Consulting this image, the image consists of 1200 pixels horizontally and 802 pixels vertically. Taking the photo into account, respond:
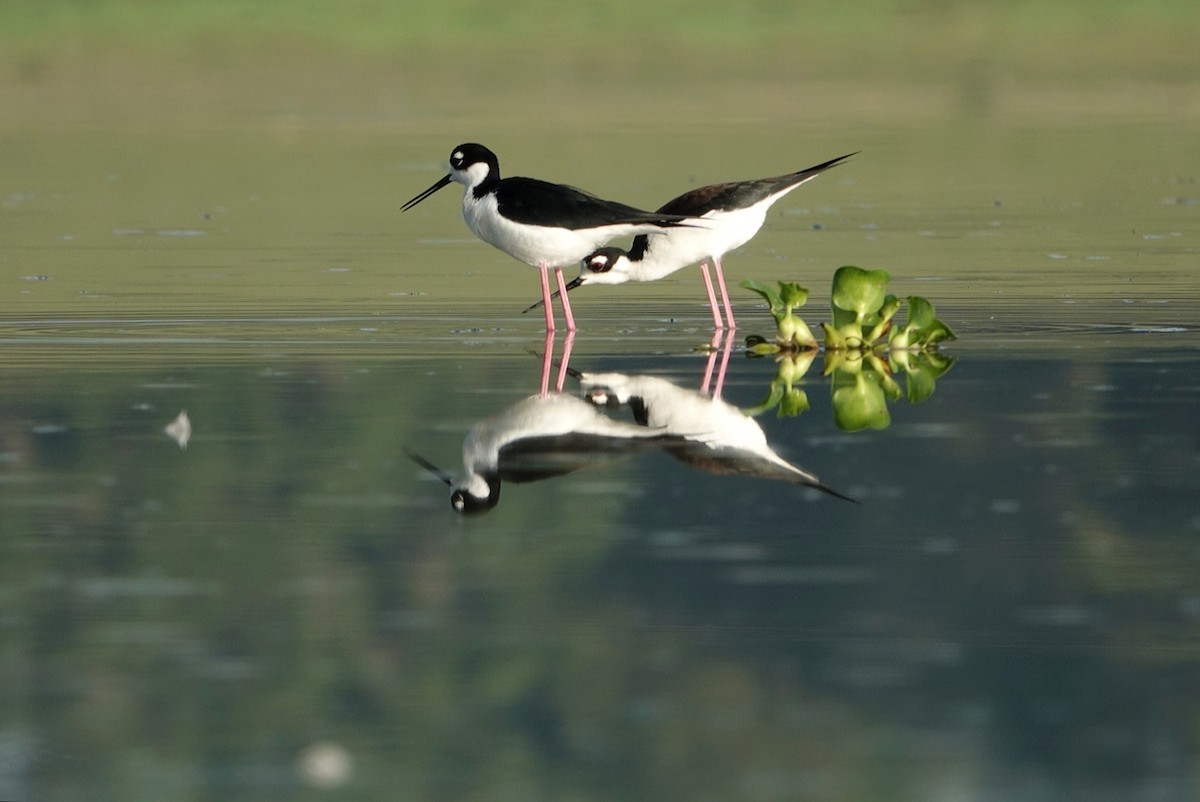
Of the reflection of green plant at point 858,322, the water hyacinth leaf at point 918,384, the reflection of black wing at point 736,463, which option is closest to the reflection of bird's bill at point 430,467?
the reflection of black wing at point 736,463

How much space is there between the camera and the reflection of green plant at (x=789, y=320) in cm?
1162

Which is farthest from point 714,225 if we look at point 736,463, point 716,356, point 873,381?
point 736,463

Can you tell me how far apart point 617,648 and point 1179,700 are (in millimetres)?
1326

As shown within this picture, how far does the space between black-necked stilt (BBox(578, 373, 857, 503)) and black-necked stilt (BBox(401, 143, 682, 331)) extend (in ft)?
5.43

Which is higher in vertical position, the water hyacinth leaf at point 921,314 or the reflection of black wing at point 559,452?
the reflection of black wing at point 559,452

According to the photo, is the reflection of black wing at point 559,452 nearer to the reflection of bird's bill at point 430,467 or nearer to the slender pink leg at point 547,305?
the reflection of bird's bill at point 430,467

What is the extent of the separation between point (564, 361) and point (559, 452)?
278cm

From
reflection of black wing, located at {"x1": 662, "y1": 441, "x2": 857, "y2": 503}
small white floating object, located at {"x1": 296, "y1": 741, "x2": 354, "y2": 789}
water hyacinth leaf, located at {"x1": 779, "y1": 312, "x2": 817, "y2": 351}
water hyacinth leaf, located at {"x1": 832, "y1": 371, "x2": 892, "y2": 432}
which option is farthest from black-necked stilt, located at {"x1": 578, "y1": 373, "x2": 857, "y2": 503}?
small white floating object, located at {"x1": 296, "y1": 741, "x2": 354, "y2": 789}

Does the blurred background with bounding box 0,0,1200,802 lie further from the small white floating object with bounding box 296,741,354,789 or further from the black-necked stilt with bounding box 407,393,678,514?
the black-necked stilt with bounding box 407,393,678,514

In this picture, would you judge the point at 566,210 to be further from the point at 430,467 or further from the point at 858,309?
the point at 430,467

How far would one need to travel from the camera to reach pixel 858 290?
11.5m

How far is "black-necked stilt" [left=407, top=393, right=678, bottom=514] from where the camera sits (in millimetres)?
7844

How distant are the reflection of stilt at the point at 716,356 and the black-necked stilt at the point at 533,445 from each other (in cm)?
73

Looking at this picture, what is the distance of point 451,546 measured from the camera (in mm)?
6934
